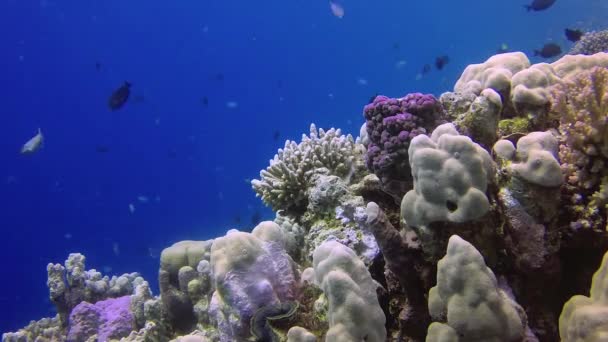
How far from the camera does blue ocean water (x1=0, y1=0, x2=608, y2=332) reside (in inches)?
1818

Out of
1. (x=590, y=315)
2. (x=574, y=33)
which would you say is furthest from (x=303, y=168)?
(x=574, y=33)

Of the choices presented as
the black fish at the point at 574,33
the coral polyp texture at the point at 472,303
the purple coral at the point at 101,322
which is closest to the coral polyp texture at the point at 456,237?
the coral polyp texture at the point at 472,303

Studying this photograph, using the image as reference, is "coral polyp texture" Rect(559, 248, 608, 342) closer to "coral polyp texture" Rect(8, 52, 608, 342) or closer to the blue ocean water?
"coral polyp texture" Rect(8, 52, 608, 342)

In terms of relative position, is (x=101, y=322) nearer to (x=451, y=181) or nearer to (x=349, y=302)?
(x=349, y=302)

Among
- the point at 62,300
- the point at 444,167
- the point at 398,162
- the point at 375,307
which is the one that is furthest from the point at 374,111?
the point at 62,300

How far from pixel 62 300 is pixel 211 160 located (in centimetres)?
5021

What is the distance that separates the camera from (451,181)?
245 centimetres

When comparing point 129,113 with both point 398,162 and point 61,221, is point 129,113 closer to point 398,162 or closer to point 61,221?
point 61,221

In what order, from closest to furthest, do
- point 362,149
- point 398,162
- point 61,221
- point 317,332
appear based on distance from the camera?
point 317,332
point 398,162
point 362,149
point 61,221

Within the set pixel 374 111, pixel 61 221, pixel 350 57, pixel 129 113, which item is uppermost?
pixel 350 57

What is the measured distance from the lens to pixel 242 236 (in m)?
3.01

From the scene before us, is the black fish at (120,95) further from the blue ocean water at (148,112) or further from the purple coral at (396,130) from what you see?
the blue ocean water at (148,112)

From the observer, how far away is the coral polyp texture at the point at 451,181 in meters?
2.43

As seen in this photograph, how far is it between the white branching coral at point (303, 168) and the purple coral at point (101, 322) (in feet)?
9.99
